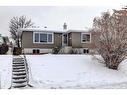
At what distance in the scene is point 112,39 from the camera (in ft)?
52.4

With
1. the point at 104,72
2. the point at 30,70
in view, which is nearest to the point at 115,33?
the point at 104,72

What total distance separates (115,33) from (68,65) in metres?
3.65

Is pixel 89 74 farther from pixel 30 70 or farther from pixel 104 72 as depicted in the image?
pixel 30 70

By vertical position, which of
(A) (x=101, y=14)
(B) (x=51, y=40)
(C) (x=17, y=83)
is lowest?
(C) (x=17, y=83)

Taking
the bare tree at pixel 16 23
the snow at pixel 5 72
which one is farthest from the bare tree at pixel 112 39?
the bare tree at pixel 16 23

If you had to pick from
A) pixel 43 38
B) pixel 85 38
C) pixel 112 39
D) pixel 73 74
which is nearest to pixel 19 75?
pixel 73 74

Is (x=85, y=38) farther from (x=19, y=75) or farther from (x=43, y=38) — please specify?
(x=19, y=75)

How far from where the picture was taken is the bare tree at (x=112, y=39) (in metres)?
15.9

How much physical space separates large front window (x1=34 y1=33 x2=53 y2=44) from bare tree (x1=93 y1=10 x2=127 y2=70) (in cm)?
1198

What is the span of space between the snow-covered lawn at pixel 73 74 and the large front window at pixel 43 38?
10.7 metres

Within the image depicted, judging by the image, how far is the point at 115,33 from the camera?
15945 millimetres

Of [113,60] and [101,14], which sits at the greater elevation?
[101,14]

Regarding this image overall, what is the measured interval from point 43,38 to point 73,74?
14.0m

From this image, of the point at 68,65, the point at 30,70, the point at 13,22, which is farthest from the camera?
the point at 13,22
